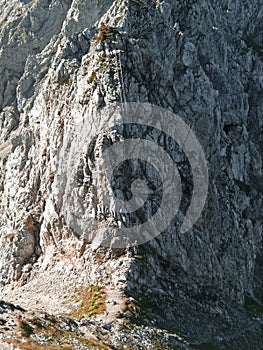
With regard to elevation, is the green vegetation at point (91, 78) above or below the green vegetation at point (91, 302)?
above

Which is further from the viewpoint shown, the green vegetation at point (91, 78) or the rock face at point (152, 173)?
the green vegetation at point (91, 78)

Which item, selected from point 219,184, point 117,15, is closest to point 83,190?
point 219,184

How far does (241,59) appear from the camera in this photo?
9138 cm

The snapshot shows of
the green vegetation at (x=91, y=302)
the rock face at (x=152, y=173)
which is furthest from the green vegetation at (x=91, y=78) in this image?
the green vegetation at (x=91, y=302)

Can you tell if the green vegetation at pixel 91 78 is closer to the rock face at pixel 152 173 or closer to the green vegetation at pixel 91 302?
the rock face at pixel 152 173

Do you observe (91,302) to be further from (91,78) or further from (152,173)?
(91,78)

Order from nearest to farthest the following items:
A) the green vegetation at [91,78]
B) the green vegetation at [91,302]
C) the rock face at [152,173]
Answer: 1. the green vegetation at [91,302]
2. the rock face at [152,173]
3. the green vegetation at [91,78]

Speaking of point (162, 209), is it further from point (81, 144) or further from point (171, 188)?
point (81, 144)

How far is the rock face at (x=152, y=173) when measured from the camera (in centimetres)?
5131

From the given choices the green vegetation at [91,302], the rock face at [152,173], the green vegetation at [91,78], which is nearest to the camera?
the green vegetation at [91,302]

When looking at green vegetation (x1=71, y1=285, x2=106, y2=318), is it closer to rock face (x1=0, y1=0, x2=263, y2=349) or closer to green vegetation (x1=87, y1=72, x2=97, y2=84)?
rock face (x1=0, y1=0, x2=263, y2=349)

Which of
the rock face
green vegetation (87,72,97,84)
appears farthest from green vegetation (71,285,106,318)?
green vegetation (87,72,97,84)

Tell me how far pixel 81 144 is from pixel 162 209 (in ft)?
42.4

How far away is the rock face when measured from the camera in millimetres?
51312
